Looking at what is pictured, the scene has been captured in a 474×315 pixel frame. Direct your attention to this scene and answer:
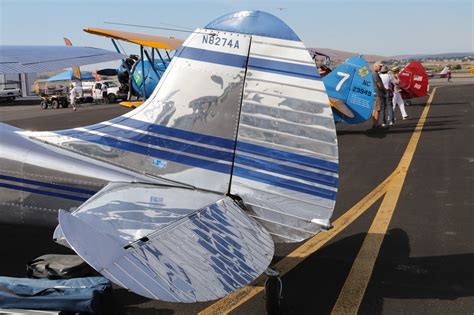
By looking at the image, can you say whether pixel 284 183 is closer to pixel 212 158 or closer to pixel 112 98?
pixel 212 158

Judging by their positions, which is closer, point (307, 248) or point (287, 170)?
point (287, 170)

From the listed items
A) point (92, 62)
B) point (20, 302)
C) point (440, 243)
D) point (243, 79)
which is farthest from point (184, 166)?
point (92, 62)

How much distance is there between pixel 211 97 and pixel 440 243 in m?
3.39

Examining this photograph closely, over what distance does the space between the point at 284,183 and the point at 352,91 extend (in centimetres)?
946

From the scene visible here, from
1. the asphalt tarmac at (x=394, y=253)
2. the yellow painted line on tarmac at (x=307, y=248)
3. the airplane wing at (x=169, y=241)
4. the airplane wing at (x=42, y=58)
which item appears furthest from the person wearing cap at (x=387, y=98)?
the airplane wing at (x=169, y=241)

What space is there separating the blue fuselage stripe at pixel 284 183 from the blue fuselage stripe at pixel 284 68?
34.1 inches

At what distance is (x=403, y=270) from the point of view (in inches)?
183

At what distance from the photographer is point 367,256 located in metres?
5.02

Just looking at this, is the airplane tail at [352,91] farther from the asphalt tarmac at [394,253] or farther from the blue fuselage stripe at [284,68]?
the blue fuselage stripe at [284,68]

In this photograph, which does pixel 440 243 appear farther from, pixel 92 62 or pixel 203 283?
pixel 92 62

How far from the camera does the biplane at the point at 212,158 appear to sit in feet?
10.6

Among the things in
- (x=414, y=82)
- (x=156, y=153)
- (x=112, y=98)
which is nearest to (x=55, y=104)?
(x=112, y=98)

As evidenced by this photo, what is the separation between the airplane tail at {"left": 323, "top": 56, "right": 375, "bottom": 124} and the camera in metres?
12.4

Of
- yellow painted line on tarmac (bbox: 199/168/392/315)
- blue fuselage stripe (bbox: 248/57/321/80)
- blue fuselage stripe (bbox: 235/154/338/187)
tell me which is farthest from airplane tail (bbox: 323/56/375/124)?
blue fuselage stripe (bbox: 235/154/338/187)
